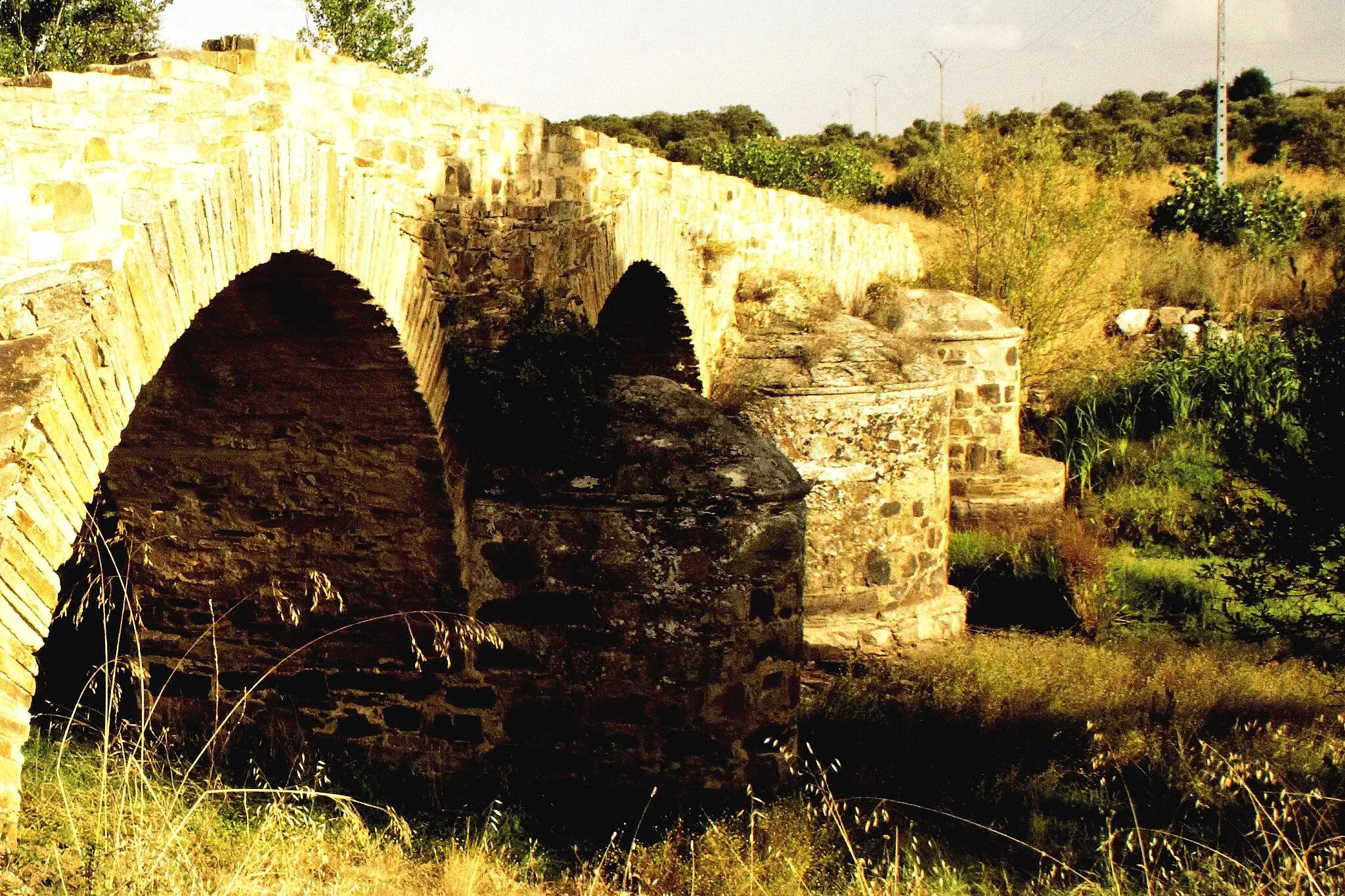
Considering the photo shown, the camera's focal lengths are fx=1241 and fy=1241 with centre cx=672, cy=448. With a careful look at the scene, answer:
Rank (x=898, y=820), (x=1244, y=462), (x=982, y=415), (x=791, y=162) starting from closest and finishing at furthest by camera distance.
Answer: (x=898, y=820) → (x=1244, y=462) → (x=982, y=415) → (x=791, y=162)

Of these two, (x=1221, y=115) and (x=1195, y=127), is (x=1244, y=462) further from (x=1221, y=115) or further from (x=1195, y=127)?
(x=1195, y=127)

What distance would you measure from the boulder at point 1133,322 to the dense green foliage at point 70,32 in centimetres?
1378

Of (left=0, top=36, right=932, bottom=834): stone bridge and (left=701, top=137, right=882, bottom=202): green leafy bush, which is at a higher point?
(left=701, top=137, right=882, bottom=202): green leafy bush

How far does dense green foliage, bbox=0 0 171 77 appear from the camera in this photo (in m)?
16.7

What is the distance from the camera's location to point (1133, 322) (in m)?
16.5

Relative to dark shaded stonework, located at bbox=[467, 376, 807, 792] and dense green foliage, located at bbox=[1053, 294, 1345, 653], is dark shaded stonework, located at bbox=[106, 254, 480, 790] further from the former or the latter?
dense green foliage, located at bbox=[1053, 294, 1345, 653]

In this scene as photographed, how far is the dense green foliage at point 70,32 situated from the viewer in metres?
16.7

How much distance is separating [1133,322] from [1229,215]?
4.70 metres

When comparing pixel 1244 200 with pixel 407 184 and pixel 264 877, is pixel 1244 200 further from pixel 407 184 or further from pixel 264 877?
pixel 264 877

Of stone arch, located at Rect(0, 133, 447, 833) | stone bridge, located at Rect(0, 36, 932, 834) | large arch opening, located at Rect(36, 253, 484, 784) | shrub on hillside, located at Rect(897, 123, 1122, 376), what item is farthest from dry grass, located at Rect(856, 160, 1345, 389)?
stone arch, located at Rect(0, 133, 447, 833)

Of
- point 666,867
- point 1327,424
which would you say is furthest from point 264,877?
point 1327,424

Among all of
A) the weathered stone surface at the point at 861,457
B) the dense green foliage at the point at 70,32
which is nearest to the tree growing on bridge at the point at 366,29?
the dense green foliage at the point at 70,32

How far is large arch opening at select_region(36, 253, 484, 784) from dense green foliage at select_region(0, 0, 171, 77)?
12967 millimetres

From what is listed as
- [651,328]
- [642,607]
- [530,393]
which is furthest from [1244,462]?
[530,393]
